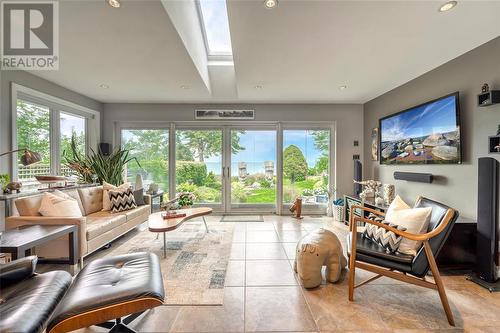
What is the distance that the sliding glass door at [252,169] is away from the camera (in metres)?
5.23

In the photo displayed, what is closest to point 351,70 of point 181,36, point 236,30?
point 236,30

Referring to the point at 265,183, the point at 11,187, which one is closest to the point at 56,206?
the point at 11,187

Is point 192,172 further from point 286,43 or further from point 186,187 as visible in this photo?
point 286,43

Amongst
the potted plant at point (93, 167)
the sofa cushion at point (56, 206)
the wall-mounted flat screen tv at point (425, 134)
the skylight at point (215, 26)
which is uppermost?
the skylight at point (215, 26)

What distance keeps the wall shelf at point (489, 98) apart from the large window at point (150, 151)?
522cm

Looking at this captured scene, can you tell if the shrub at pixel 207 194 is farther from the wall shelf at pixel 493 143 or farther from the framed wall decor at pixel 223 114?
the wall shelf at pixel 493 143

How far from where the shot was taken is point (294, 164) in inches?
205

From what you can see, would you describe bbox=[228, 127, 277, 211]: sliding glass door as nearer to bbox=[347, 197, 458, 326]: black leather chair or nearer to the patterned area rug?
the patterned area rug

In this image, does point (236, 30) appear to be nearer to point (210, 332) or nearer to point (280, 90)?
point (280, 90)

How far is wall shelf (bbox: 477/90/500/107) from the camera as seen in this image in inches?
92.0

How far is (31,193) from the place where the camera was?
2.87 m

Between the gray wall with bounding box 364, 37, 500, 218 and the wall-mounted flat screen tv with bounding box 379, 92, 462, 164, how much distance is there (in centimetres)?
10

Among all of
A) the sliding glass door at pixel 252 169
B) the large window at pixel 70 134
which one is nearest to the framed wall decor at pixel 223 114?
the sliding glass door at pixel 252 169

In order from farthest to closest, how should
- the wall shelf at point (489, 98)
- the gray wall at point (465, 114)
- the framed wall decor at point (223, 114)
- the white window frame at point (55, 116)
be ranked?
the framed wall decor at point (223, 114)
the white window frame at point (55, 116)
the gray wall at point (465, 114)
the wall shelf at point (489, 98)
